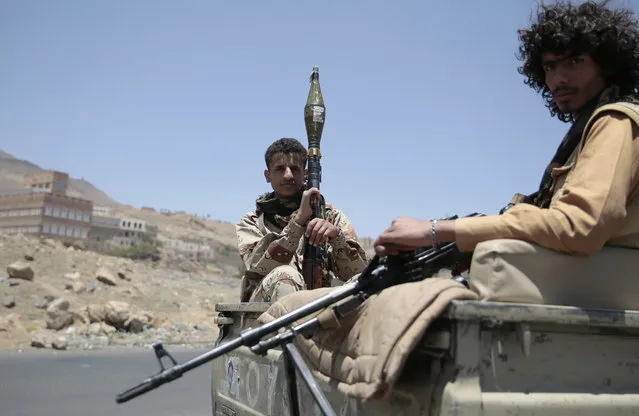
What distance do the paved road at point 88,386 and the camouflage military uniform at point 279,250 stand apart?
300 centimetres

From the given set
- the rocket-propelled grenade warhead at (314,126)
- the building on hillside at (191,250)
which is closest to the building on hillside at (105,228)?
the building on hillside at (191,250)

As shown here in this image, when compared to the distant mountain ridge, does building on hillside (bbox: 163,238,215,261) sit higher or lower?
lower

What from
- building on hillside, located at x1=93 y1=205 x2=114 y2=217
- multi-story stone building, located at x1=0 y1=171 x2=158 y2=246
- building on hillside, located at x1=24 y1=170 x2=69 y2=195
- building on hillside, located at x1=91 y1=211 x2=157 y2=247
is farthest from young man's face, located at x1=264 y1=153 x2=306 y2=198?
building on hillside, located at x1=93 y1=205 x2=114 y2=217

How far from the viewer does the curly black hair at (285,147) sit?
14.4 ft

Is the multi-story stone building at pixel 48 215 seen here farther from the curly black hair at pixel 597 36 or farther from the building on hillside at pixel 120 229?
the curly black hair at pixel 597 36

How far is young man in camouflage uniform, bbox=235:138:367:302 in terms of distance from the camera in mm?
3672

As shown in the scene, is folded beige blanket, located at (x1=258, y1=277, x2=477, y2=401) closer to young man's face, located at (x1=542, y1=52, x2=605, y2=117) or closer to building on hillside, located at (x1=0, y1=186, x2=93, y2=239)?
young man's face, located at (x1=542, y1=52, x2=605, y2=117)

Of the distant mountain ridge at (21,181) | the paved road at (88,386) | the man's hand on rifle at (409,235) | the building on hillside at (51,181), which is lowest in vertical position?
the paved road at (88,386)

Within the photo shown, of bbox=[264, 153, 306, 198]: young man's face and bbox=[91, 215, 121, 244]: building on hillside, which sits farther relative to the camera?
bbox=[91, 215, 121, 244]: building on hillside

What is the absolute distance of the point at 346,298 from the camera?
7.15 feet

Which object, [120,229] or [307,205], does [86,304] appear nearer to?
[307,205]

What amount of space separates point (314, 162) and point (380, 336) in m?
2.32

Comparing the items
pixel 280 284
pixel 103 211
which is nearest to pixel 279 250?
pixel 280 284

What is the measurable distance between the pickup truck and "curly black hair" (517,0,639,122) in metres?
0.91
